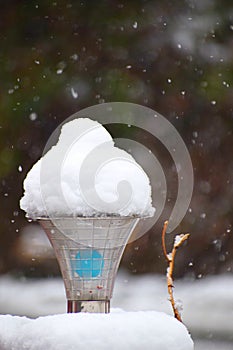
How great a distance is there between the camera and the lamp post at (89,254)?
1.46m

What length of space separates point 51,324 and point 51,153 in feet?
0.99

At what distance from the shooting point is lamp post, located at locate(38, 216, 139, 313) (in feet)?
4.79

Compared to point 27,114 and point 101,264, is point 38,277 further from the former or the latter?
point 101,264

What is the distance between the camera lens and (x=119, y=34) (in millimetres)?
4227

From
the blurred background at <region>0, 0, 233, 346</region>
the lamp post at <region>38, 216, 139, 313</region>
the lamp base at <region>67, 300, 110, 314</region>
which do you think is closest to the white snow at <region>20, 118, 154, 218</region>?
the lamp post at <region>38, 216, 139, 313</region>

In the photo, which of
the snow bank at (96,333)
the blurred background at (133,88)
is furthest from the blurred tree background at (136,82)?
the snow bank at (96,333)

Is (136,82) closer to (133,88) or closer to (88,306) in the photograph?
(133,88)

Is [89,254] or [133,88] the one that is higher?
[133,88]

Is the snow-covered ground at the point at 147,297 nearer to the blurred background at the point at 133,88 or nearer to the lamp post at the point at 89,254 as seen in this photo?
the blurred background at the point at 133,88

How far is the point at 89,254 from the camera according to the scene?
4.84ft

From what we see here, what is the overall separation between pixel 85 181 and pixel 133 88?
276 centimetres

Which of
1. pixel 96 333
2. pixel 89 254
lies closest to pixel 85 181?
pixel 89 254

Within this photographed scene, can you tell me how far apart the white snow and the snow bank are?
18cm

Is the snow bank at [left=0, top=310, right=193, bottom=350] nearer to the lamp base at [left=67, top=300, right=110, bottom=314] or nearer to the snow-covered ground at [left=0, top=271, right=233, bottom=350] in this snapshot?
the lamp base at [left=67, top=300, right=110, bottom=314]
